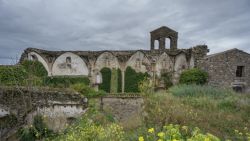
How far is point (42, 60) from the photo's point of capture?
26.8 m

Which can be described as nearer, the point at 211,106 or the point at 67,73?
the point at 211,106

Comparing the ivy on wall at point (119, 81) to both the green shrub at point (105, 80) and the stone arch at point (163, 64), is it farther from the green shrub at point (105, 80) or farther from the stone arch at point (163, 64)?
the stone arch at point (163, 64)

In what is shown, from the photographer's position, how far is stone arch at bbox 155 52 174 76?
25.9 m

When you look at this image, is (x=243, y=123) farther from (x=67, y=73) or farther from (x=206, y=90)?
(x=67, y=73)

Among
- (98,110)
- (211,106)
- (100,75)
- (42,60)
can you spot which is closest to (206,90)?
(211,106)

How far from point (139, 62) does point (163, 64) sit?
247 centimetres

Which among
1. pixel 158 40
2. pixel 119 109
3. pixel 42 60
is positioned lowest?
pixel 119 109

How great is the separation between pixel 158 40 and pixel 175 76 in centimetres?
411

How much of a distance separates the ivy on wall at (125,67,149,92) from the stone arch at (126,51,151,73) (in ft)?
1.40

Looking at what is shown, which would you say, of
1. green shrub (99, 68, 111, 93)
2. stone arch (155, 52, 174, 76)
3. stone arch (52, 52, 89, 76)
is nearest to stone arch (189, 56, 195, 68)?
stone arch (155, 52, 174, 76)

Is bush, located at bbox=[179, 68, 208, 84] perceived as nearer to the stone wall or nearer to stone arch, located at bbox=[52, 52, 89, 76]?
the stone wall

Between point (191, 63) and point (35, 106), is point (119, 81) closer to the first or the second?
point (191, 63)

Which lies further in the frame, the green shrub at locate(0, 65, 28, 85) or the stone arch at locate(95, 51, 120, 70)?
the stone arch at locate(95, 51, 120, 70)

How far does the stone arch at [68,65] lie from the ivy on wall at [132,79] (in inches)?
187
